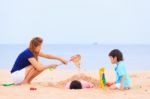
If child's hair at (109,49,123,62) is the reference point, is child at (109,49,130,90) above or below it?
below

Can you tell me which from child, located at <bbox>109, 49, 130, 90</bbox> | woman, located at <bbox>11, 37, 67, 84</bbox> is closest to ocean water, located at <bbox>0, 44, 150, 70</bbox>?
woman, located at <bbox>11, 37, 67, 84</bbox>

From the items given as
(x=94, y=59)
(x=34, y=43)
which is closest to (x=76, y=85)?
(x=34, y=43)

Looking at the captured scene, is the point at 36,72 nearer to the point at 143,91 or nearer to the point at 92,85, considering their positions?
the point at 92,85

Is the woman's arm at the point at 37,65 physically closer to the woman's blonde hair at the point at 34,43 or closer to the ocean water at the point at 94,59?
the woman's blonde hair at the point at 34,43

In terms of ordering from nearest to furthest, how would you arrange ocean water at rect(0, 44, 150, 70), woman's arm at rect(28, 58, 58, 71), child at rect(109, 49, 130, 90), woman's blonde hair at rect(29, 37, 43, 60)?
1. child at rect(109, 49, 130, 90)
2. woman's arm at rect(28, 58, 58, 71)
3. woman's blonde hair at rect(29, 37, 43, 60)
4. ocean water at rect(0, 44, 150, 70)

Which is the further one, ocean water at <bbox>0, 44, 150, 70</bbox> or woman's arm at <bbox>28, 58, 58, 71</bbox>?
ocean water at <bbox>0, 44, 150, 70</bbox>

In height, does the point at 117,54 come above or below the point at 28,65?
above

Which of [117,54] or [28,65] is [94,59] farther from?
[117,54]

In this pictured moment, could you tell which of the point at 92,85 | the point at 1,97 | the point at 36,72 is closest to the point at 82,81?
the point at 92,85

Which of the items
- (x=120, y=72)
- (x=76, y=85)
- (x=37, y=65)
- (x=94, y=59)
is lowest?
(x=76, y=85)

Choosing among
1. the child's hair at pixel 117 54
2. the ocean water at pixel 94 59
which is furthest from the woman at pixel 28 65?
the ocean water at pixel 94 59

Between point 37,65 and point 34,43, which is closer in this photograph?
point 37,65

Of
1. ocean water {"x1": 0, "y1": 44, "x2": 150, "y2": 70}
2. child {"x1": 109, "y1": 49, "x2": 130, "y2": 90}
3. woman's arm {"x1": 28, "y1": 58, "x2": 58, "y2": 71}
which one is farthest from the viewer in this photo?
ocean water {"x1": 0, "y1": 44, "x2": 150, "y2": 70}

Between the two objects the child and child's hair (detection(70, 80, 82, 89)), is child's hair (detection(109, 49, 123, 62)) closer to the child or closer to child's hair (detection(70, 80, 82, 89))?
the child
